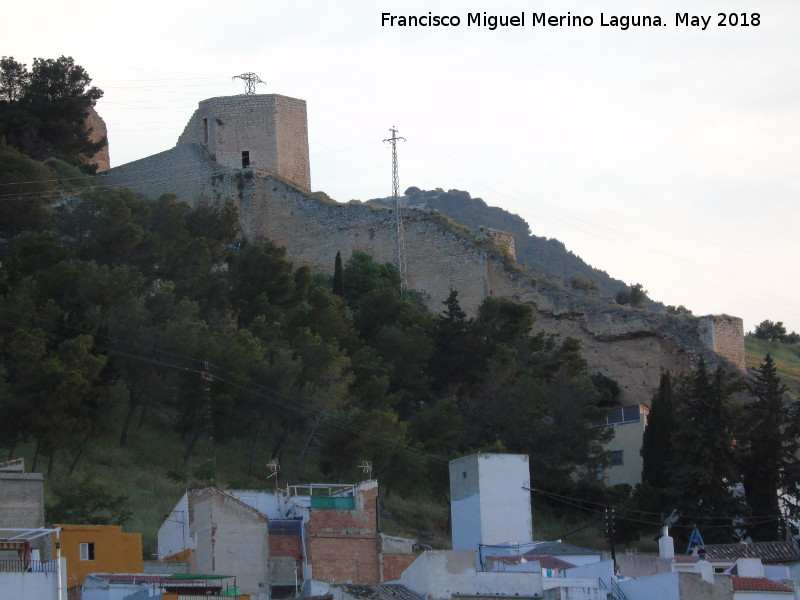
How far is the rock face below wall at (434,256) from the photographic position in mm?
38031

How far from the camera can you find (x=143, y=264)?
3581 cm

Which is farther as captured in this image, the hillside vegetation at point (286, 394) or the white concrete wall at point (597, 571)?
the hillside vegetation at point (286, 394)

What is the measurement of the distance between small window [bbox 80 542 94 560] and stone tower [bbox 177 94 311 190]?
22.9 m

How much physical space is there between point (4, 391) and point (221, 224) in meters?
13.5

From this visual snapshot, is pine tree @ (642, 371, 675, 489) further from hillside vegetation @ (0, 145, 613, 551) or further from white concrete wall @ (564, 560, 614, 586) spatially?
white concrete wall @ (564, 560, 614, 586)

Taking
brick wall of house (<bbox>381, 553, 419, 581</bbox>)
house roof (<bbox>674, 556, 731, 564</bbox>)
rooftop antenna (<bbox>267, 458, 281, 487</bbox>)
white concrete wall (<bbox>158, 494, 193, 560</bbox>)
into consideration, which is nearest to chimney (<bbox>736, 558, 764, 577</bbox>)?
house roof (<bbox>674, 556, 731, 564</bbox>)

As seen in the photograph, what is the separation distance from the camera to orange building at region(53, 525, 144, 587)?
19531 mm

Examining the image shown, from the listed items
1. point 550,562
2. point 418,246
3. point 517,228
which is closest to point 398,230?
point 418,246

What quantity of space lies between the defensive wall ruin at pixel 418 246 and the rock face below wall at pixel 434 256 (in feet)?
0.07

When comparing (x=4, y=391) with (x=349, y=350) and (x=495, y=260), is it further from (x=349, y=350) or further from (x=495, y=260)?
(x=495, y=260)

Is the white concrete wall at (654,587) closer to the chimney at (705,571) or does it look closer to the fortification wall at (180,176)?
the chimney at (705,571)

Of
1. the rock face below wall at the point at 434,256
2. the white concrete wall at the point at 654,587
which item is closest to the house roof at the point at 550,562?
the white concrete wall at the point at 654,587

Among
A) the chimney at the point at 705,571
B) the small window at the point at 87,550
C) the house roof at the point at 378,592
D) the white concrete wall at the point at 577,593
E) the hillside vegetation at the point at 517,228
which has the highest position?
the hillside vegetation at the point at 517,228

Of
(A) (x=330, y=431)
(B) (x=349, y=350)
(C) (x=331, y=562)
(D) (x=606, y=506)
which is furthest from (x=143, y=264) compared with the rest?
(C) (x=331, y=562)
